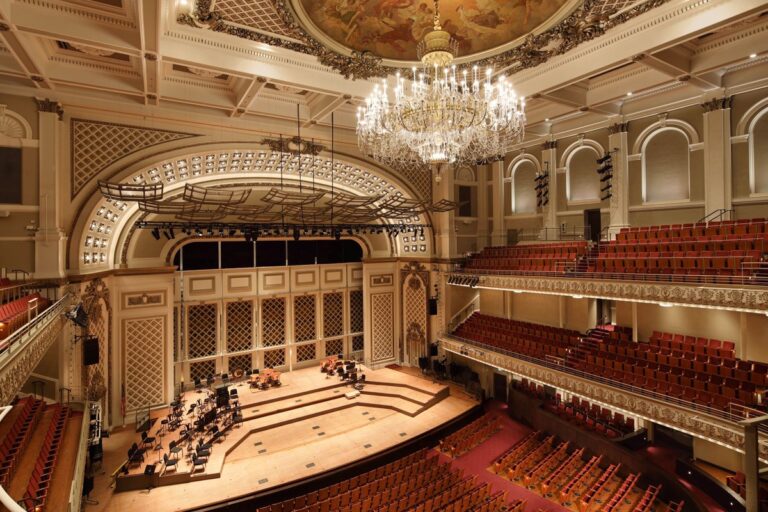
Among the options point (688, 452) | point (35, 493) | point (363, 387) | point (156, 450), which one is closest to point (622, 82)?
point (688, 452)

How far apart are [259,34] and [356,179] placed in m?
6.70

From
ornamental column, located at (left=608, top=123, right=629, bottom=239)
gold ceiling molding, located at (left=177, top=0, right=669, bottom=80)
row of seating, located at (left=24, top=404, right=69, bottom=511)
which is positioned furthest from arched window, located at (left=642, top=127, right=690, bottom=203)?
row of seating, located at (left=24, top=404, right=69, bottom=511)

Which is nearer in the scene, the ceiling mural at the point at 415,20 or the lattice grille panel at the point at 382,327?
the ceiling mural at the point at 415,20

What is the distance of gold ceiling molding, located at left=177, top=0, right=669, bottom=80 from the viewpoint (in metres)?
6.96

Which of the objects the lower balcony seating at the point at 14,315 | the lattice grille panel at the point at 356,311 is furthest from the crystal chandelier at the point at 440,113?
the lattice grille panel at the point at 356,311

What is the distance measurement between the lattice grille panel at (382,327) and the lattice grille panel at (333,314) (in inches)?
63.3

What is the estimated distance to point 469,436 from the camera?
37.0ft

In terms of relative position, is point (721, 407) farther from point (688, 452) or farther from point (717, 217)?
point (717, 217)

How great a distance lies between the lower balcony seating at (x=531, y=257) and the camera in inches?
445

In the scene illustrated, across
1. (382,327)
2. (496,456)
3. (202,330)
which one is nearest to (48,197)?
(202,330)

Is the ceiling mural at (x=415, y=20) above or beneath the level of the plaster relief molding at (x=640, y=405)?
above

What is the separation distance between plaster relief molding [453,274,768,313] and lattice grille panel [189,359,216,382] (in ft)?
34.9

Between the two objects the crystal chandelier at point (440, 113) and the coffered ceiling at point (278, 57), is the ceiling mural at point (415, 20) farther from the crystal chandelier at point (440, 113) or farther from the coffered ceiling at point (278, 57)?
the crystal chandelier at point (440, 113)

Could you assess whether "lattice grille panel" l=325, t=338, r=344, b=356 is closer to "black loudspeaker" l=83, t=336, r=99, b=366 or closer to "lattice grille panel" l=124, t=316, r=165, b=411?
"lattice grille panel" l=124, t=316, r=165, b=411
